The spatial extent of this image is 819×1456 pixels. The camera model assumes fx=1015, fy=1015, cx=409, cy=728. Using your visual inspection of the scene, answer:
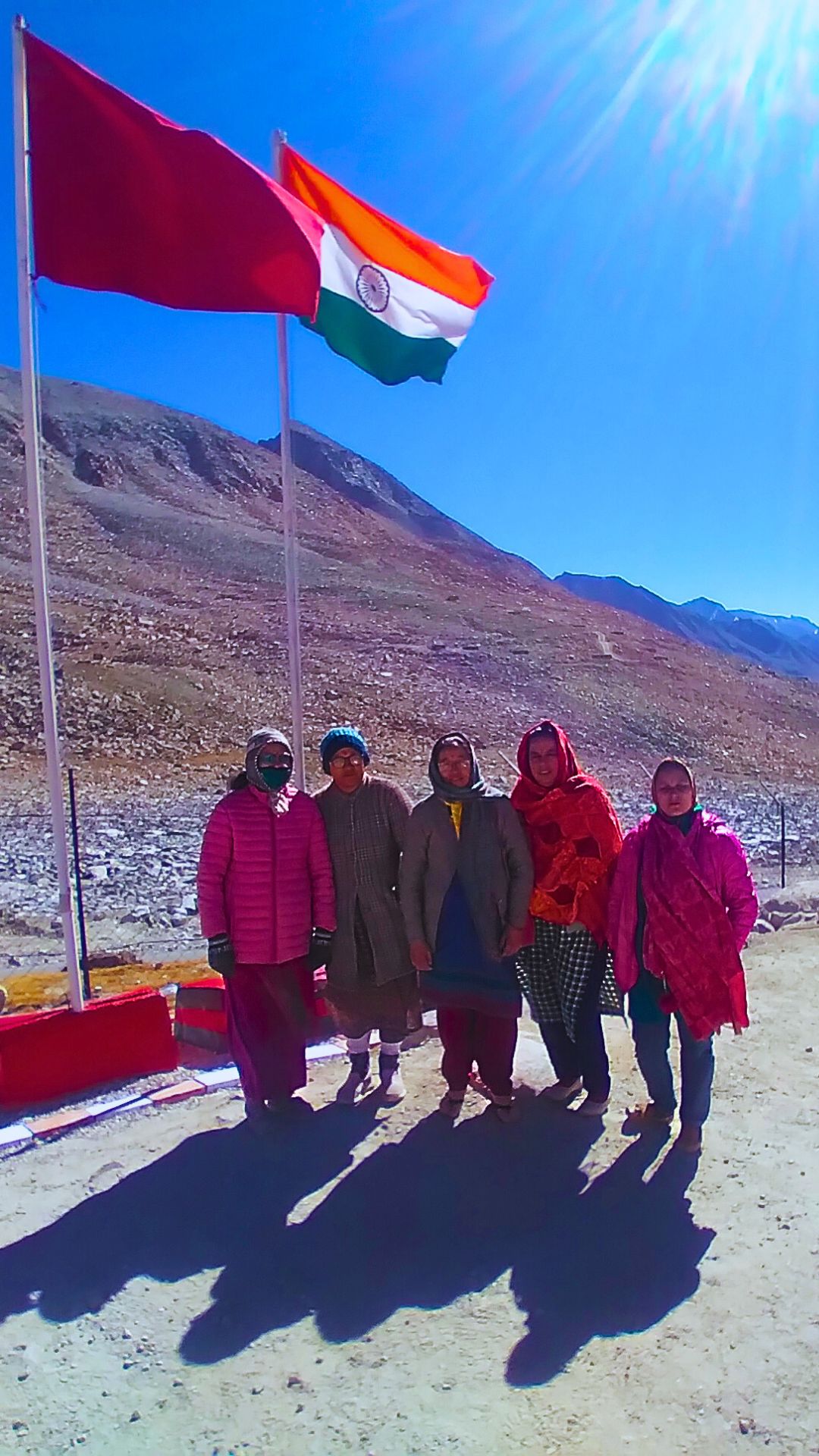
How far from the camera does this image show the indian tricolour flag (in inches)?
230

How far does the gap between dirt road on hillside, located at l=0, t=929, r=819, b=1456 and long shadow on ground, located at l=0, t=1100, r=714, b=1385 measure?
1cm

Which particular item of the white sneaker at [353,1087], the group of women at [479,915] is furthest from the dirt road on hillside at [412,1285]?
the group of women at [479,915]

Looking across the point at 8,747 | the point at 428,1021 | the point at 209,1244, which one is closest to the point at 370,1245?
the point at 209,1244

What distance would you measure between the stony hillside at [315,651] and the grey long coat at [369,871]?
24680 mm

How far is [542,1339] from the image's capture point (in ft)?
10.6

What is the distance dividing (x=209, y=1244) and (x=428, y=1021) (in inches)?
101

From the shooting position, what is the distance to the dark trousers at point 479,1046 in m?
4.61

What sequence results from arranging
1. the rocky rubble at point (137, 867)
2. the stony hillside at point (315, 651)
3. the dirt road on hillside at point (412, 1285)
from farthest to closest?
the stony hillside at point (315, 651) < the rocky rubble at point (137, 867) < the dirt road on hillside at point (412, 1285)

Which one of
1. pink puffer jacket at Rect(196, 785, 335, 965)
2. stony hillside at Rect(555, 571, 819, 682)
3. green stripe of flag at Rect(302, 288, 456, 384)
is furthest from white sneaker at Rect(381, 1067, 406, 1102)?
stony hillside at Rect(555, 571, 819, 682)

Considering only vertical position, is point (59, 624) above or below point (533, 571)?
below

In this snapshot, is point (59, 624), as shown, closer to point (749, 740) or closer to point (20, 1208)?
point (749, 740)

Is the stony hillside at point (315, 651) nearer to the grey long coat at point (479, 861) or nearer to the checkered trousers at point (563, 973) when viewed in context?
the checkered trousers at point (563, 973)

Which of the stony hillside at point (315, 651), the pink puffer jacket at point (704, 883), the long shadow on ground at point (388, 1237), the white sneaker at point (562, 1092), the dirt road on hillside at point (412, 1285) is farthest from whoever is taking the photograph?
the stony hillside at point (315, 651)

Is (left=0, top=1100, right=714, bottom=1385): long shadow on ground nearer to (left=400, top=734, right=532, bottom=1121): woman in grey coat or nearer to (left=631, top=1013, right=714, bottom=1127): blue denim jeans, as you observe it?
(left=631, top=1013, right=714, bottom=1127): blue denim jeans
